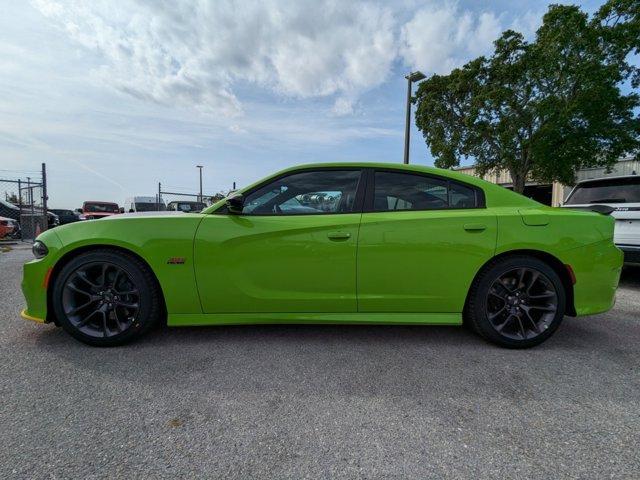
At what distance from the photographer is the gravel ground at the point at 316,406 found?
1565 millimetres

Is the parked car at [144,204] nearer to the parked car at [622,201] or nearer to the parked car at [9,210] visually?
the parked car at [9,210]

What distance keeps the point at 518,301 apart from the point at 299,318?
67.9 inches

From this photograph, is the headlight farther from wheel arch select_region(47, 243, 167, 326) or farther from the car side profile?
wheel arch select_region(47, 243, 167, 326)

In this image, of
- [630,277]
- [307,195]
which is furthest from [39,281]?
[630,277]

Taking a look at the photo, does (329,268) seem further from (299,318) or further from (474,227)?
(474,227)

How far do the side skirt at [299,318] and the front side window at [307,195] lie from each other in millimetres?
803

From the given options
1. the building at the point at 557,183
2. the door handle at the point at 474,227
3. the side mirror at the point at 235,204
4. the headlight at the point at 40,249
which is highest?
the building at the point at 557,183

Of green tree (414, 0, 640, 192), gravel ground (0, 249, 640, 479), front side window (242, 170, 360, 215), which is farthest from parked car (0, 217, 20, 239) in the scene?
green tree (414, 0, 640, 192)

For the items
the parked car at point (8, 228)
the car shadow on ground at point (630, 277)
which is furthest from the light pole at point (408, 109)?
the parked car at point (8, 228)

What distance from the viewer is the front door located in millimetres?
2670

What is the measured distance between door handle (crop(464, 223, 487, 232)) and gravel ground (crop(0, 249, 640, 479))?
930mm

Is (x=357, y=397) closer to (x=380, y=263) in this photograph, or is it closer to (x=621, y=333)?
(x=380, y=263)

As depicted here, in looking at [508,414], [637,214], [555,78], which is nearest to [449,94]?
[555,78]

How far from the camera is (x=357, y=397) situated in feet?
6.81
